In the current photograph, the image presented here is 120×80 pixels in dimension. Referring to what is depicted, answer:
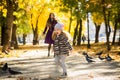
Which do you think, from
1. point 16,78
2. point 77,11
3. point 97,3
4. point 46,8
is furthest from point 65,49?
point 46,8

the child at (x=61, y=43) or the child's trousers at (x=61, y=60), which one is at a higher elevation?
the child at (x=61, y=43)

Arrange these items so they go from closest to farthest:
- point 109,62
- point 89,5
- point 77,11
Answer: point 109,62 < point 89,5 < point 77,11

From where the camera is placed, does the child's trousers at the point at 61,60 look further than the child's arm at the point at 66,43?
Yes

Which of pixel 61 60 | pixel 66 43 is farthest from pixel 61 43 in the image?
pixel 61 60

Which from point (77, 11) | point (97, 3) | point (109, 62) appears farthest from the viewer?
point (77, 11)

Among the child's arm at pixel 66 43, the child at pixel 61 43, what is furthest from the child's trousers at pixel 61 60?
the child's arm at pixel 66 43

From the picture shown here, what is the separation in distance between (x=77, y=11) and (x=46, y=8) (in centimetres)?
1653

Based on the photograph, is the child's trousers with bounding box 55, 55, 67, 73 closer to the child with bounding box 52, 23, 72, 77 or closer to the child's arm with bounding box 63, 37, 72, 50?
the child with bounding box 52, 23, 72, 77

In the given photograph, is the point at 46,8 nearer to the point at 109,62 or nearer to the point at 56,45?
the point at 109,62

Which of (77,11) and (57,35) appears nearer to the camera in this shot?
(57,35)

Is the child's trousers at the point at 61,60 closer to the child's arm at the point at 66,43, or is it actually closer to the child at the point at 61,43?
the child at the point at 61,43

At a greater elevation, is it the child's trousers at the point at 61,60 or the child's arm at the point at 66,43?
the child's arm at the point at 66,43

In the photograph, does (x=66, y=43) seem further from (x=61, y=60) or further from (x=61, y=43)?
(x=61, y=60)

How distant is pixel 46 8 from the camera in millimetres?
61062
